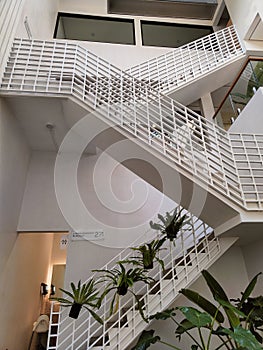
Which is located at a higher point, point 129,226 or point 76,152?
point 76,152

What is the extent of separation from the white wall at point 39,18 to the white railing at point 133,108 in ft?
2.85

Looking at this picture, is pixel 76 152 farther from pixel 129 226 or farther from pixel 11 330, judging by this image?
pixel 11 330

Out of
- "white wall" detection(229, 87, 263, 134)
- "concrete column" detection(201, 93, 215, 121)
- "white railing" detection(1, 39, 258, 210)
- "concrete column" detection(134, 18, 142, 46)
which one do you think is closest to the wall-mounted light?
"white railing" detection(1, 39, 258, 210)

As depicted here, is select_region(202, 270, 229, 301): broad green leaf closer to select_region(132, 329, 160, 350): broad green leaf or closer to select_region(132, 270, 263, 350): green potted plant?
Result: select_region(132, 270, 263, 350): green potted plant

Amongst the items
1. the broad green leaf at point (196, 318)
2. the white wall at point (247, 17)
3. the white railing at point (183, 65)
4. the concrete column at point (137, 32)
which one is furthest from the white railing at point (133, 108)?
the white wall at point (247, 17)

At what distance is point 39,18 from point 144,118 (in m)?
4.19

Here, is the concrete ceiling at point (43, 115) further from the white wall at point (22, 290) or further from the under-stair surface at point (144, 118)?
the white wall at point (22, 290)

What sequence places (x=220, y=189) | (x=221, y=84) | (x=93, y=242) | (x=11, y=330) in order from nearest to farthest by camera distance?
(x=220, y=189), (x=11, y=330), (x=93, y=242), (x=221, y=84)

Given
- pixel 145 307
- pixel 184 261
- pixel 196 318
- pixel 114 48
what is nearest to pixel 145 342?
pixel 145 307

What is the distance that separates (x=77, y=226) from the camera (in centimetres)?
449

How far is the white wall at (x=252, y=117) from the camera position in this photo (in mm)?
3620

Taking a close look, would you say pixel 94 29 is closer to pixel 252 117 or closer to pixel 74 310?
pixel 252 117

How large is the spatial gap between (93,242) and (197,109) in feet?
14.0

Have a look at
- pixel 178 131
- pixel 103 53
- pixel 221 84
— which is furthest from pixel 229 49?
A: pixel 178 131
